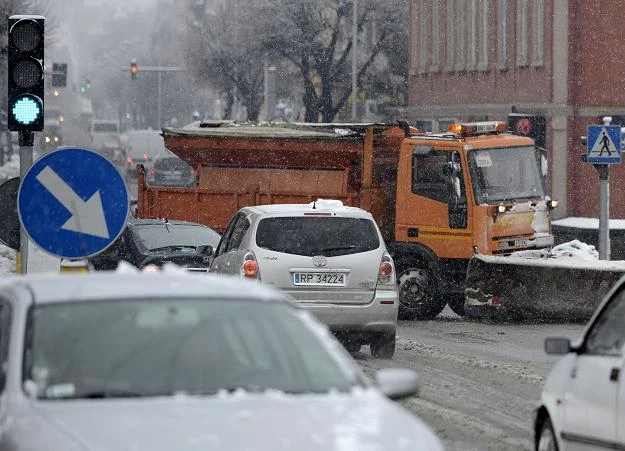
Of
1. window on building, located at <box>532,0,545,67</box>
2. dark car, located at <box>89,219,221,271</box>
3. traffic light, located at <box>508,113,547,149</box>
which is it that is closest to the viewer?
dark car, located at <box>89,219,221,271</box>

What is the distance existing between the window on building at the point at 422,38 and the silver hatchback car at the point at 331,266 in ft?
135

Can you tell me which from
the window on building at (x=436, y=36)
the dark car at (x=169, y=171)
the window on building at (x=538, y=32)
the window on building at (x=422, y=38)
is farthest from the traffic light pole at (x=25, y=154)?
the dark car at (x=169, y=171)

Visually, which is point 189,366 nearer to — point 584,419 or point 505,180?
point 584,419

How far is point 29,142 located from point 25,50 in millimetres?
780

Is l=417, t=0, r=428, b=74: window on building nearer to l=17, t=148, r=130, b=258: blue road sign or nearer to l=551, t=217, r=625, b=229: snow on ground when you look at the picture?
l=551, t=217, r=625, b=229: snow on ground

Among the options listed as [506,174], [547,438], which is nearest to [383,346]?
[506,174]

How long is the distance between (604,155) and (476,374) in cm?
1049

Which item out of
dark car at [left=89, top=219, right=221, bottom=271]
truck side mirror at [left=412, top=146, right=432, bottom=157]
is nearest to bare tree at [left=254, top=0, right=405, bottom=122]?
truck side mirror at [left=412, top=146, right=432, bottom=157]

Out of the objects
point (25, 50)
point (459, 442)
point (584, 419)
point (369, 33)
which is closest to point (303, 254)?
point (25, 50)

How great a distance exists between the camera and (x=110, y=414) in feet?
18.9

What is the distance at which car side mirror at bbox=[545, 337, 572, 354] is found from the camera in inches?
325

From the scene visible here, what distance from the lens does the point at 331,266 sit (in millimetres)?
16062

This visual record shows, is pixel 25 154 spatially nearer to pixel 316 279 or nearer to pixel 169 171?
pixel 316 279

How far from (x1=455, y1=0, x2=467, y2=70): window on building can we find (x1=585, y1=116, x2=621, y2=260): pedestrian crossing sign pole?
28416 millimetres
